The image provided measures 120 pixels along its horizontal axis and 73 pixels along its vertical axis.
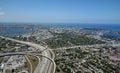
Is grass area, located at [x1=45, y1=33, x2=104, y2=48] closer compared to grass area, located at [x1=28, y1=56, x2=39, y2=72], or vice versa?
grass area, located at [x1=28, y1=56, x2=39, y2=72]

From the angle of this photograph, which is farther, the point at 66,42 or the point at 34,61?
the point at 66,42

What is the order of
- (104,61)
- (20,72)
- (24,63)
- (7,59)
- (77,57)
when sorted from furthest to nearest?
(77,57) < (104,61) < (7,59) < (24,63) < (20,72)

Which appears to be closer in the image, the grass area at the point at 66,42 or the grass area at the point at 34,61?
the grass area at the point at 34,61

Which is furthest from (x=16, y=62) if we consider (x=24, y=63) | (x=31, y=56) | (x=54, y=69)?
(x=54, y=69)

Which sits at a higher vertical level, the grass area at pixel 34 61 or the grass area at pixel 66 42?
the grass area at pixel 34 61

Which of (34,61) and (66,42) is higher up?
(34,61)

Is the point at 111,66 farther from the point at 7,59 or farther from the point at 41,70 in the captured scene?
the point at 7,59

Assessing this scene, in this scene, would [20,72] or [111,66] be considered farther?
[111,66]

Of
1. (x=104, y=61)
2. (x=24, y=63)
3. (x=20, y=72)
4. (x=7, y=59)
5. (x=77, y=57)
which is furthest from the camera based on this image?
(x=77, y=57)

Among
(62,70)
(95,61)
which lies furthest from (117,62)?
(62,70)

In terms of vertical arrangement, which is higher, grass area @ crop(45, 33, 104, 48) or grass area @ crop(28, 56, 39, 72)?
grass area @ crop(28, 56, 39, 72)
